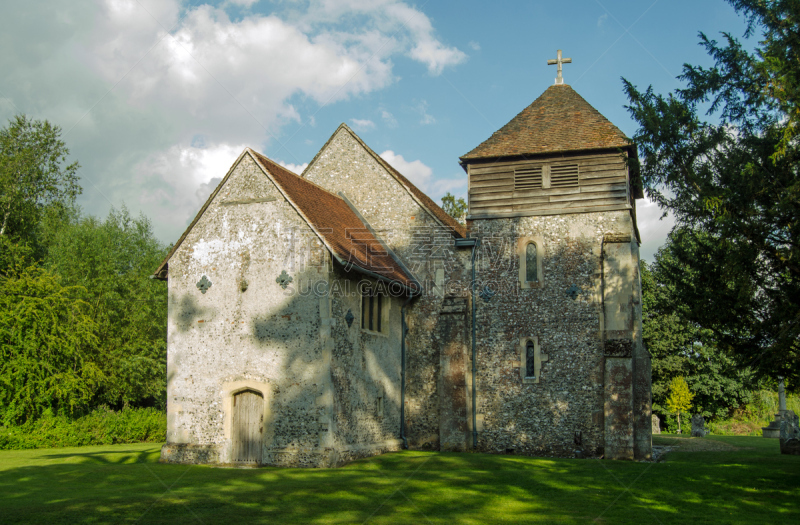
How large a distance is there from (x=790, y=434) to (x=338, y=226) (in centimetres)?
2021

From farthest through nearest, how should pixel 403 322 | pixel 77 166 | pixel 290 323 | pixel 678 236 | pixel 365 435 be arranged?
pixel 77 166 → pixel 403 322 → pixel 365 435 → pixel 290 323 → pixel 678 236

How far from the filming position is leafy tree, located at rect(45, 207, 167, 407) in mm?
33312

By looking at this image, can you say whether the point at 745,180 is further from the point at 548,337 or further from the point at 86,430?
the point at 86,430

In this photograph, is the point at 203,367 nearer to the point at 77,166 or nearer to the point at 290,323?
the point at 290,323

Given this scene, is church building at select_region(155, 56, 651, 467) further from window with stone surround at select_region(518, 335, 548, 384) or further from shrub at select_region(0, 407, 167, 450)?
shrub at select_region(0, 407, 167, 450)

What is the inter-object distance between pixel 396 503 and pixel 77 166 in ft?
112

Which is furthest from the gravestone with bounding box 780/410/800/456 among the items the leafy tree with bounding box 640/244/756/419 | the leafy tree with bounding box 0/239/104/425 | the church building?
the leafy tree with bounding box 0/239/104/425

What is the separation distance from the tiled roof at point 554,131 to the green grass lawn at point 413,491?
10.1 m

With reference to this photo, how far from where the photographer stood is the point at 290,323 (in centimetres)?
1633

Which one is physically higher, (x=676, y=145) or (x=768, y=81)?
(x=768, y=81)

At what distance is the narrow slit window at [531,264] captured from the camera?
20600 mm

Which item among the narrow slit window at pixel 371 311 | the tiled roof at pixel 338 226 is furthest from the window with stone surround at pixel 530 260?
the narrow slit window at pixel 371 311

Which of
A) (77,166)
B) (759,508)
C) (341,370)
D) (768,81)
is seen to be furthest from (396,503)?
(77,166)

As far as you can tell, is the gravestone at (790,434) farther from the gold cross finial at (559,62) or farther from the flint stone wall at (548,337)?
the gold cross finial at (559,62)
